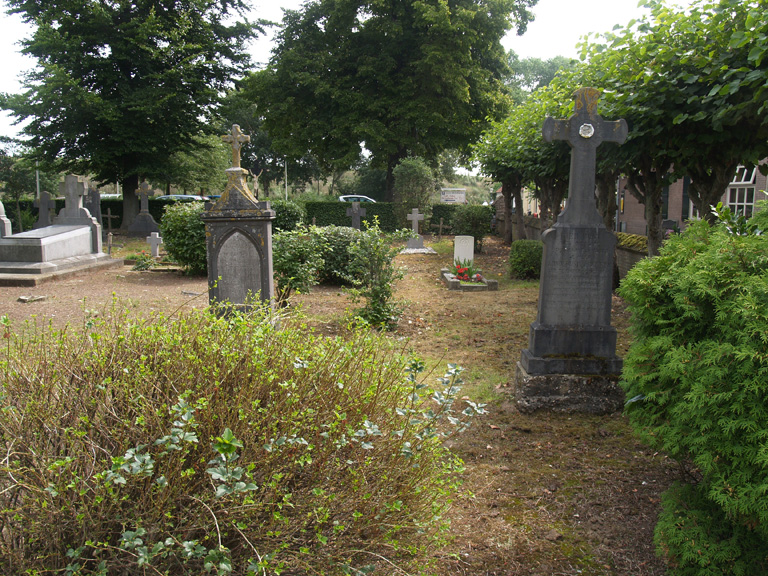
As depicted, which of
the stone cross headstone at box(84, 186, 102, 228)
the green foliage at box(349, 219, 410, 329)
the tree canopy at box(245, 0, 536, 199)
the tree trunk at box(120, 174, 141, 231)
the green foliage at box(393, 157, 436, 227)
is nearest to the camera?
the green foliage at box(349, 219, 410, 329)

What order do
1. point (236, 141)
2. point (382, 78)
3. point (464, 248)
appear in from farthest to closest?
point (382, 78) → point (464, 248) → point (236, 141)

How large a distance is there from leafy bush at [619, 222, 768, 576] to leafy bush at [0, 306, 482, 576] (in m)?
1.11

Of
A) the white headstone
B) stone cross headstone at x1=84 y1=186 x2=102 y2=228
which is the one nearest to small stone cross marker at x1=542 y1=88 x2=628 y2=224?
the white headstone

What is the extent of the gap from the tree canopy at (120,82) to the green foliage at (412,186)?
9.55m

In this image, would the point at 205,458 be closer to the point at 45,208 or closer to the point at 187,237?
the point at 187,237

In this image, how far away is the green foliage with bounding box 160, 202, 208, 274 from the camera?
42.0 ft

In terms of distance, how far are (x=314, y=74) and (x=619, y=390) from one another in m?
24.9

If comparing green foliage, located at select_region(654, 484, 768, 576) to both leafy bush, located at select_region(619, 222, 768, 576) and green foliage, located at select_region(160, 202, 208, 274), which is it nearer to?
leafy bush, located at select_region(619, 222, 768, 576)

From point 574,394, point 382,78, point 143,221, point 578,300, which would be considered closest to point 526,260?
point 578,300

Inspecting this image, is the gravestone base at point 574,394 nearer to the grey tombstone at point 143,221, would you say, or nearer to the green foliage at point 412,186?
the green foliage at point 412,186

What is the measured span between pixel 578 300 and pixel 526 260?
8.22m

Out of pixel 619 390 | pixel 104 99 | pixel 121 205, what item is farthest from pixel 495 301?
pixel 121 205

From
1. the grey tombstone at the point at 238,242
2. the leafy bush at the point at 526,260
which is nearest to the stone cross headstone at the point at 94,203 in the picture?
the leafy bush at the point at 526,260

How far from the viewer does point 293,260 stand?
10.0 m
